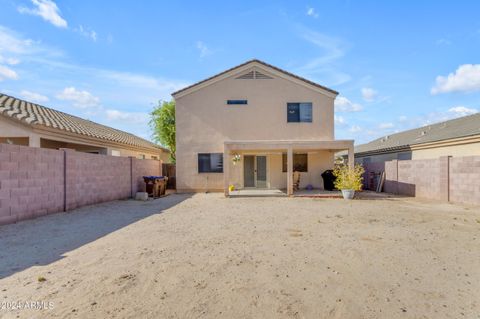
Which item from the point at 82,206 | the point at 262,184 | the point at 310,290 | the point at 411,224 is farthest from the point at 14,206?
the point at 262,184

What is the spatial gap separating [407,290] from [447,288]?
563 millimetres

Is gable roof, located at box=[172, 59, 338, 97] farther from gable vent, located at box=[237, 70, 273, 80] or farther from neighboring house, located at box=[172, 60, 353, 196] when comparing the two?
gable vent, located at box=[237, 70, 273, 80]

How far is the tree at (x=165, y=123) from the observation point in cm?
3066

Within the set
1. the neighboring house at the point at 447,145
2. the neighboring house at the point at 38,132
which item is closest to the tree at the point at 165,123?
the neighboring house at the point at 38,132

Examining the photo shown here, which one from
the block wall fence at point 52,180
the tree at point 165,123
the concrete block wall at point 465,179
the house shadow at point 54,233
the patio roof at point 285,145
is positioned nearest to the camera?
the house shadow at point 54,233

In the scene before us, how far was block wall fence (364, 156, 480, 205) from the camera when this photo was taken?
10852 millimetres

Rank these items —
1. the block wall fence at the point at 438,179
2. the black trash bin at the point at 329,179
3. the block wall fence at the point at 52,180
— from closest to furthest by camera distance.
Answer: the block wall fence at the point at 52,180 < the block wall fence at the point at 438,179 < the black trash bin at the point at 329,179

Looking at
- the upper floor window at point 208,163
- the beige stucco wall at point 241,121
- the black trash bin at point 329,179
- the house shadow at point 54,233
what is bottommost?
the house shadow at point 54,233

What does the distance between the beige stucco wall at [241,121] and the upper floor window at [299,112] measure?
0.24 metres

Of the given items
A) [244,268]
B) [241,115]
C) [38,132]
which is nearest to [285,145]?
[241,115]

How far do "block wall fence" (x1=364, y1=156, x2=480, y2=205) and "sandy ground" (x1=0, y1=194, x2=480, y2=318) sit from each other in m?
4.06

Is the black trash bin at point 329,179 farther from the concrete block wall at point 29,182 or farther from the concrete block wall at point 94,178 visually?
the concrete block wall at point 29,182

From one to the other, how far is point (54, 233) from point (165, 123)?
998 inches

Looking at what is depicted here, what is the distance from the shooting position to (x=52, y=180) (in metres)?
8.78
